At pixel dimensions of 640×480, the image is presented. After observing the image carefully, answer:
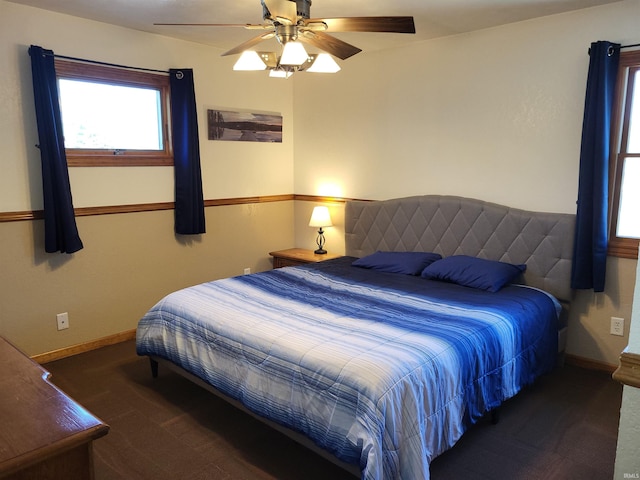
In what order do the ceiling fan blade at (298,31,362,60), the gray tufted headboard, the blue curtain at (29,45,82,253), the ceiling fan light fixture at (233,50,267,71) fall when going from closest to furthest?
the ceiling fan blade at (298,31,362,60) < the ceiling fan light fixture at (233,50,267,71) < the blue curtain at (29,45,82,253) < the gray tufted headboard

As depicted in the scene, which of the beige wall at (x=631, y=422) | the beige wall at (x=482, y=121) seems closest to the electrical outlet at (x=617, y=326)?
the beige wall at (x=482, y=121)

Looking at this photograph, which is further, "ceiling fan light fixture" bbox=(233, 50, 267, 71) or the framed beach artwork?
the framed beach artwork

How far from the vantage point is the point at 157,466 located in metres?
2.35

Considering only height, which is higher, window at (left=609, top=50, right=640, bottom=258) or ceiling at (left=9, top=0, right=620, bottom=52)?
ceiling at (left=9, top=0, right=620, bottom=52)

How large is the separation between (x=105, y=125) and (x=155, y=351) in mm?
1937

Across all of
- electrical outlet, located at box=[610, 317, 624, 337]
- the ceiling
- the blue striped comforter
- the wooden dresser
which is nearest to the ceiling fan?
the ceiling

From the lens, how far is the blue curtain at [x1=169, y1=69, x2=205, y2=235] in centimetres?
404

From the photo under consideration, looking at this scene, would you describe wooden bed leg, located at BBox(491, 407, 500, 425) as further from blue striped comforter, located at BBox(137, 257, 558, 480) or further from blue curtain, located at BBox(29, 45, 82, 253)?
blue curtain, located at BBox(29, 45, 82, 253)

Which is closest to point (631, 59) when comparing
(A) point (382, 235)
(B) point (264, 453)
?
(A) point (382, 235)

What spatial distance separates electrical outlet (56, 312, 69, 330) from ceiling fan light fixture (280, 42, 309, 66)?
2656mm

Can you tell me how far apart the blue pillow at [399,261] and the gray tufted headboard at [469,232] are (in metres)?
0.19

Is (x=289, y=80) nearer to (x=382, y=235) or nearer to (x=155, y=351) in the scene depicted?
(x=382, y=235)

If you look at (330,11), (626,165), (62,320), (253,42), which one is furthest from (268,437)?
(626,165)

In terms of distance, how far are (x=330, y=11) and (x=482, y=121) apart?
150cm
